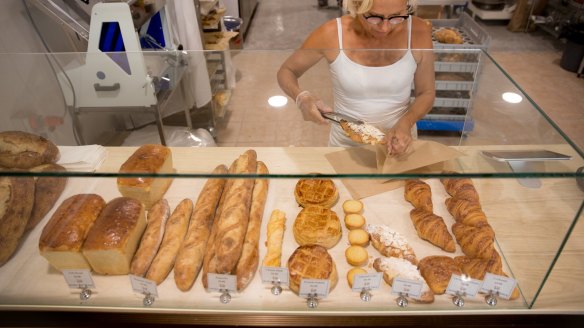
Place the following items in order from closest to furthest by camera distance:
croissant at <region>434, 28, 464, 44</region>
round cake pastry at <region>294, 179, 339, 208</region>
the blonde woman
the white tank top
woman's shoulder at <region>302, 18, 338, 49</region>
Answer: round cake pastry at <region>294, 179, 339, 208</region>
the blonde woman
the white tank top
woman's shoulder at <region>302, 18, 338, 49</region>
croissant at <region>434, 28, 464, 44</region>

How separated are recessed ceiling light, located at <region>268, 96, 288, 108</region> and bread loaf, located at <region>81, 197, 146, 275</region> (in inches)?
28.5

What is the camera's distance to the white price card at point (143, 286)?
131 centimetres

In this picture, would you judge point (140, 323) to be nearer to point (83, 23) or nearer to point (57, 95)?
point (57, 95)

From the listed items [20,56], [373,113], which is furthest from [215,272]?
[20,56]

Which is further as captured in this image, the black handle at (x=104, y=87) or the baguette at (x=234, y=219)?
the black handle at (x=104, y=87)

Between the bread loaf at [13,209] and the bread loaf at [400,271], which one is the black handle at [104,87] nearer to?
the bread loaf at [13,209]

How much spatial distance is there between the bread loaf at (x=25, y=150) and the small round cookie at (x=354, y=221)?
1166 mm

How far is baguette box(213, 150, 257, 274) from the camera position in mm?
1368

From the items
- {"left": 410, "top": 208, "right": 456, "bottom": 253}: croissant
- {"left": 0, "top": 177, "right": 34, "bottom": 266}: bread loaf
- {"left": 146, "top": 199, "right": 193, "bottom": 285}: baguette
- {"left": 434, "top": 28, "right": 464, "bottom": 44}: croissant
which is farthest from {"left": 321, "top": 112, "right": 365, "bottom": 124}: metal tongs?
{"left": 434, "top": 28, "right": 464, "bottom": 44}: croissant

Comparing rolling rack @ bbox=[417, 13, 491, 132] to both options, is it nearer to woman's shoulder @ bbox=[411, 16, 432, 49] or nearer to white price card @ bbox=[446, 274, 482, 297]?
woman's shoulder @ bbox=[411, 16, 432, 49]

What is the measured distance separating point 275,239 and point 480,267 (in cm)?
73

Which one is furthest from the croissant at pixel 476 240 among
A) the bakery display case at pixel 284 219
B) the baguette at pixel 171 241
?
the baguette at pixel 171 241

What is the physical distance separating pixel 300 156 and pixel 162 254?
0.68 metres

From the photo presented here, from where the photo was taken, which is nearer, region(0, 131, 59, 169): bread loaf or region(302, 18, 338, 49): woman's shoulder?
region(0, 131, 59, 169): bread loaf
